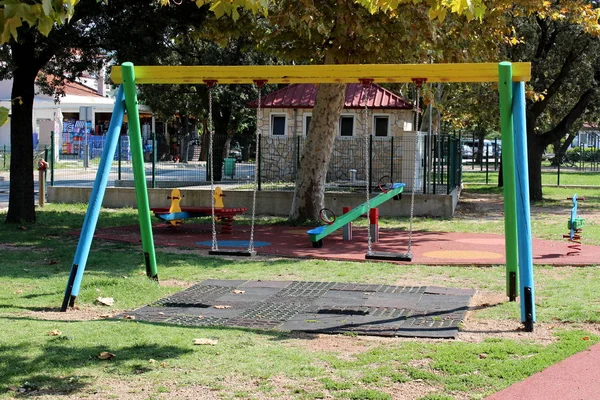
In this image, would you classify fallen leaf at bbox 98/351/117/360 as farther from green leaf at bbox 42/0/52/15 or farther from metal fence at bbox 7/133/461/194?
metal fence at bbox 7/133/461/194

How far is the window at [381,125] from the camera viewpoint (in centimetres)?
3055

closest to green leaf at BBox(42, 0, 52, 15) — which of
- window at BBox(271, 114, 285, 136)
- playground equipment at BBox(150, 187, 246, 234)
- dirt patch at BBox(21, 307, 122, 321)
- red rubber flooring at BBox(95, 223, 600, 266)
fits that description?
dirt patch at BBox(21, 307, 122, 321)

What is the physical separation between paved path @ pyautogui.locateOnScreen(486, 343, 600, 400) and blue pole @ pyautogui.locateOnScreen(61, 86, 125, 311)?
16.9ft

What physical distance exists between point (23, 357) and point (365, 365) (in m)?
2.79

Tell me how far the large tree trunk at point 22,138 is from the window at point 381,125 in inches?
615

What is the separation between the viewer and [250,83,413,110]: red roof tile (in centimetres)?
2986

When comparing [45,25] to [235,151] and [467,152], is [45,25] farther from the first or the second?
[467,152]

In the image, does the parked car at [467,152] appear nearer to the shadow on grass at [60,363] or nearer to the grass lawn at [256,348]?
the grass lawn at [256,348]

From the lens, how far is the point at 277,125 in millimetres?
32000

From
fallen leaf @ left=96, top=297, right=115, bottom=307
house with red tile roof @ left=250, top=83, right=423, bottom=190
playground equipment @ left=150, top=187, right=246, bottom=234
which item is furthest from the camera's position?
house with red tile roof @ left=250, top=83, right=423, bottom=190

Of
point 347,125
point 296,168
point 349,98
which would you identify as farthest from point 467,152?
point 296,168

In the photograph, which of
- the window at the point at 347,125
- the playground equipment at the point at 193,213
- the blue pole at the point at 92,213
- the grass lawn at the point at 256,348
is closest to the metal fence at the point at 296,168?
the window at the point at 347,125

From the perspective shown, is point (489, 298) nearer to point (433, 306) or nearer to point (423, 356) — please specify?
point (433, 306)

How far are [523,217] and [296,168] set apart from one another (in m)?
16.7
